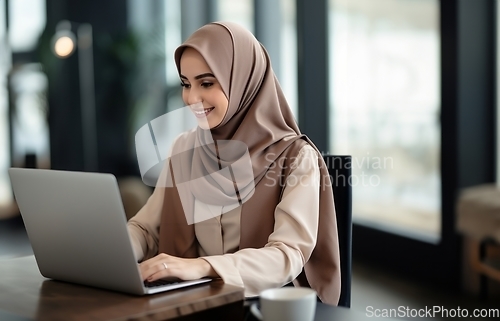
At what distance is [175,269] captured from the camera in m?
1.23

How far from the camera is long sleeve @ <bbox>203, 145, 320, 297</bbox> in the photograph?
134 cm

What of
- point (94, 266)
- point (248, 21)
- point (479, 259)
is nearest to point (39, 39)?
point (248, 21)

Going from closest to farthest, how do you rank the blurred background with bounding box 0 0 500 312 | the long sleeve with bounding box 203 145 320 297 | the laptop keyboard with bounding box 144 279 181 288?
the laptop keyboard with bounding box 144 279 181 288 → the long sleeve with bounding box 203 145 320 297 → the blurred background with bounding box 0 0 500 312

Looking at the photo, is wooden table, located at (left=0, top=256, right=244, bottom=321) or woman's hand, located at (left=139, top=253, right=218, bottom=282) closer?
wooden table, located at (left=0, top=256, right=244, bottom=321)

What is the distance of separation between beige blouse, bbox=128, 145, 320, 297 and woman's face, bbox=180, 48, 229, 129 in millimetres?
236

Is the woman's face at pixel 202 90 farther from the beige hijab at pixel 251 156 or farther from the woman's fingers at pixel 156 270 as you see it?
the woman's fingers at pixel 156 270

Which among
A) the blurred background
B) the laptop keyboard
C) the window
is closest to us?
the laptop keyboard

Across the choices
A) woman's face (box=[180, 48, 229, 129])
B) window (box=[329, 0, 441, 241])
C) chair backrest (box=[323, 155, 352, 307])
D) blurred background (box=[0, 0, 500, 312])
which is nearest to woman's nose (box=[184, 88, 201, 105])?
woman's face (box=[180, 48, 229, 129])

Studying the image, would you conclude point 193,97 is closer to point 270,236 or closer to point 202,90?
point 202,90

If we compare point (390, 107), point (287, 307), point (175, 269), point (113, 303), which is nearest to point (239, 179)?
point (175, 269)

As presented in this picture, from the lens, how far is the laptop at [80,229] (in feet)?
3.61

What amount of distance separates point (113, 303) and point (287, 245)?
53 cm

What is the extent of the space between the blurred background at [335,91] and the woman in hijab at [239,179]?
6.91ft

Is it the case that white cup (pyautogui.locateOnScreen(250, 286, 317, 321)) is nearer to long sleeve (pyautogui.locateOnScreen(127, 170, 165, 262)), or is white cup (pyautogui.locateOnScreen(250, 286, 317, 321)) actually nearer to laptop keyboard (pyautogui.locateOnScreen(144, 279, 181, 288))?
laptop keyboard (pyautogui.locateOnScreen(144, 279, 181, 288))
